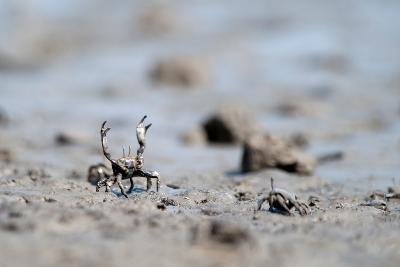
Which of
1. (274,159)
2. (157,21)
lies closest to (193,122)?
(274,159)

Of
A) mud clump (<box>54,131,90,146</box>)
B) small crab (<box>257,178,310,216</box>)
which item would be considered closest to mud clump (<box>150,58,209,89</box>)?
mud clump (<box>54,131,90,146</box>)

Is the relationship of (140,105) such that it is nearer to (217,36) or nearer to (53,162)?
(53,162)

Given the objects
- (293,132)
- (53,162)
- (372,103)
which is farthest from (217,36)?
(53,162)

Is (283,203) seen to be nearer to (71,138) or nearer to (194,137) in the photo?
(71,138)

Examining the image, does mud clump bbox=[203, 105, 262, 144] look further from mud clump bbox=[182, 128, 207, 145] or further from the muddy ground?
the muddy ground

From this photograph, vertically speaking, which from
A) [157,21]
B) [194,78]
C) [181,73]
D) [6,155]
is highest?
[157,21]

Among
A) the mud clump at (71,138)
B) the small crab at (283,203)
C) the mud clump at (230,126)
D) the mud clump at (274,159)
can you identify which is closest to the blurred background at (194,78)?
the mud clump at (71,138)
